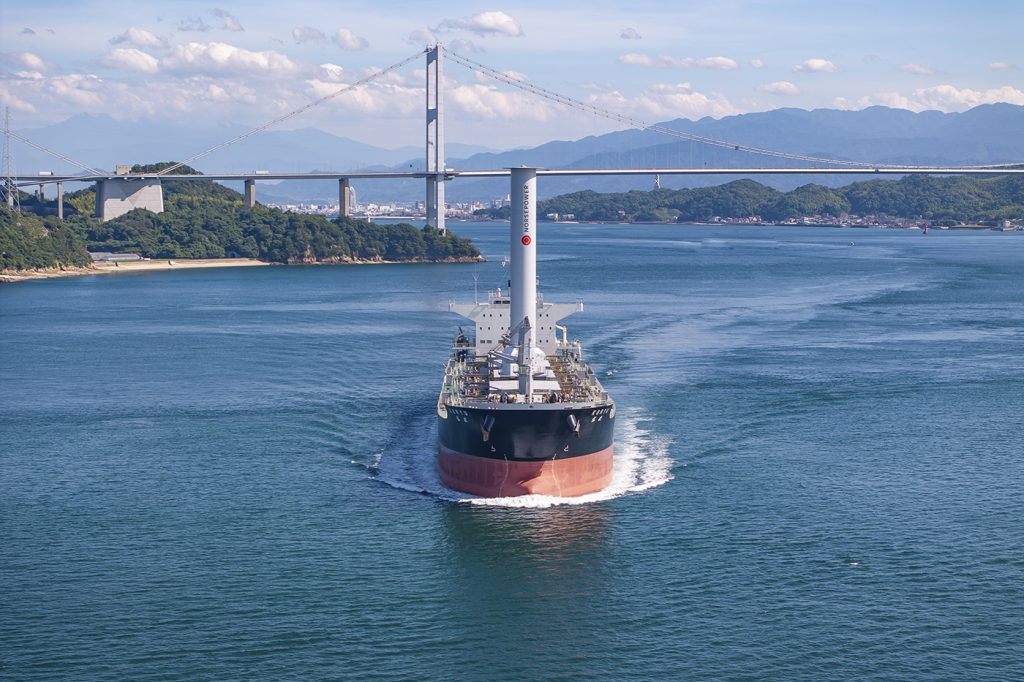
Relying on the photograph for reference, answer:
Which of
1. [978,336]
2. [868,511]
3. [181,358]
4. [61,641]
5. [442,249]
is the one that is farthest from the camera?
[442,249]

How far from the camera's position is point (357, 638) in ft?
57.1

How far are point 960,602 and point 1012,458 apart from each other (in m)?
9.27

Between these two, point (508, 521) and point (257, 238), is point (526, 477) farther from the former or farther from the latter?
point (257, 238)

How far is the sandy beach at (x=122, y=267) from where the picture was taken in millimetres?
79975

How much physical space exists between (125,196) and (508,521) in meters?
89.9

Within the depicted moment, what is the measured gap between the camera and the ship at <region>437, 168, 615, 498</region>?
23344 millimetres

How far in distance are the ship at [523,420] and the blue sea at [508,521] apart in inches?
18.9

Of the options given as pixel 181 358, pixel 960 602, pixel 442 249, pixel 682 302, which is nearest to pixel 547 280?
pixel 682 302

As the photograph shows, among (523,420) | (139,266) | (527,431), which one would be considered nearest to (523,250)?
(523,420)

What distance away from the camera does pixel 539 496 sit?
932 inches

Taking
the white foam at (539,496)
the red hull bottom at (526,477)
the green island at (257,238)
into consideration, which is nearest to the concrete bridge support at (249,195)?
the green island at (257,238)

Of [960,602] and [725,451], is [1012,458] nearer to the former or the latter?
[725,451]

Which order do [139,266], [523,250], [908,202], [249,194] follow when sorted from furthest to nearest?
[908,202], [249,194], [139,266], [523,250]

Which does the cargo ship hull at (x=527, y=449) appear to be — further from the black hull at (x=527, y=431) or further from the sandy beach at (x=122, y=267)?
the sandy beach at (x=122, y=267)
